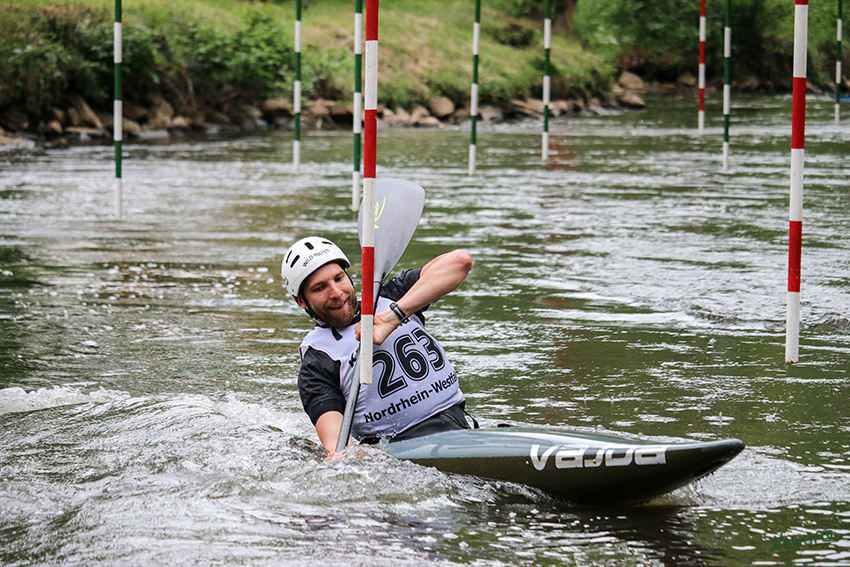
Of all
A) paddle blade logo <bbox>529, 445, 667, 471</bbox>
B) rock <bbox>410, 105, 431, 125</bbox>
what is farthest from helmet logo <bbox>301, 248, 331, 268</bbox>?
rock <bbox>410, 105, 431, 125</bbox>

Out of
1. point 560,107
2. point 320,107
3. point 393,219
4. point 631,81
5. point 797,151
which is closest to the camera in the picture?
point 393,219

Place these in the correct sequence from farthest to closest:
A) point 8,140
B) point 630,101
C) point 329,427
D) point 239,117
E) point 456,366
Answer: point 630,101, point 239,117, point 8,140, point 456,366, point 329,427

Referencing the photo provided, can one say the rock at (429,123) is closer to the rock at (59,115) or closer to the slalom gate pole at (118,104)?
the rock at (59,115)

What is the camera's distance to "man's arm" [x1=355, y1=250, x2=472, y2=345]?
11.7 ft

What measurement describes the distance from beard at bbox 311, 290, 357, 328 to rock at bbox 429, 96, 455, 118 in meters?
21.6

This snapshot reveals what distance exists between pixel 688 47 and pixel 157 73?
2111 cm

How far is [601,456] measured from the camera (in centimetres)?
310

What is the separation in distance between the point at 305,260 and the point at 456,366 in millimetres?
1628

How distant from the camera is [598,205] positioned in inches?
411

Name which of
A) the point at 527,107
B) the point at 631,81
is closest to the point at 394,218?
the point at 527,107

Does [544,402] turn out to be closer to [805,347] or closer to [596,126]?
[805,347]

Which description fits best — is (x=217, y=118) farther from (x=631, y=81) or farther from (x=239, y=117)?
(x=631, y=81)

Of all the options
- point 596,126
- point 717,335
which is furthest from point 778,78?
point 717,335

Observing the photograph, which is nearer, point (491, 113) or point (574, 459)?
point (574, 459)
